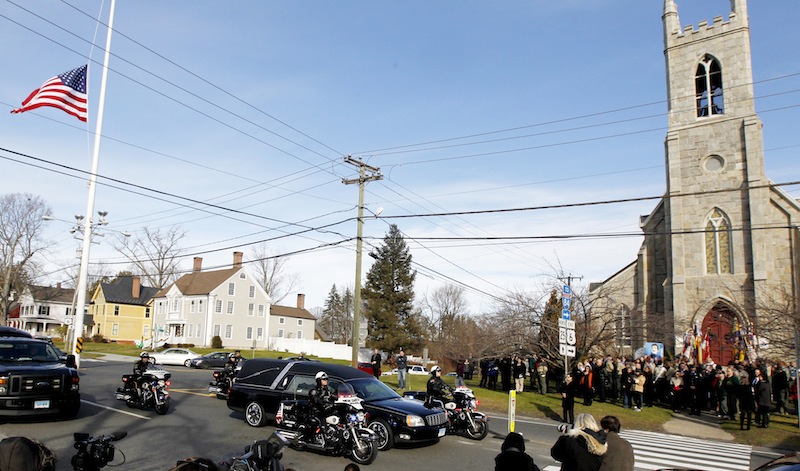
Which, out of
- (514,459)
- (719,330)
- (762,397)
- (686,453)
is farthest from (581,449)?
(719,330)

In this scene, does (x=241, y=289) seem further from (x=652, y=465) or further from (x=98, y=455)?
(x=98, y=455)

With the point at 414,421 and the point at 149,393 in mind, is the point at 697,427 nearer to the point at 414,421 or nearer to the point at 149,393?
the point at 414,421

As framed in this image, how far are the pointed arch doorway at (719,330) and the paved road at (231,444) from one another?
17985mm

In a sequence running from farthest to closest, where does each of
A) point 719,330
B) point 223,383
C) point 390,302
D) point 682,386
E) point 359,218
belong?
point 390,302, point 719,330, point 359,218, point 682,386, point 223,383

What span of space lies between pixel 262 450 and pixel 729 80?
37633 mm

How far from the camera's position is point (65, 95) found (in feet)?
63.2

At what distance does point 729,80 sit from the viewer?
34.4 m

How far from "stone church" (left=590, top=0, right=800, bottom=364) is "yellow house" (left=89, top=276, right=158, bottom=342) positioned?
6120 cm

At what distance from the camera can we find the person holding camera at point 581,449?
6.33 m

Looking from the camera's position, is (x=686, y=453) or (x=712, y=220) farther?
(x=712, y=220)

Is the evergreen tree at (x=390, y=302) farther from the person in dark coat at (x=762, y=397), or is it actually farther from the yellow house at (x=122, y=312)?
the person in dark coat at (x=762, y=397)

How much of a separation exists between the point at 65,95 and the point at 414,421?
15802 millimetres

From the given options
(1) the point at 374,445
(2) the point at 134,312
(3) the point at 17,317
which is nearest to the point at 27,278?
(2) the point at 134,312

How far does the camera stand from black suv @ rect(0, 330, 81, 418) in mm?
12102
